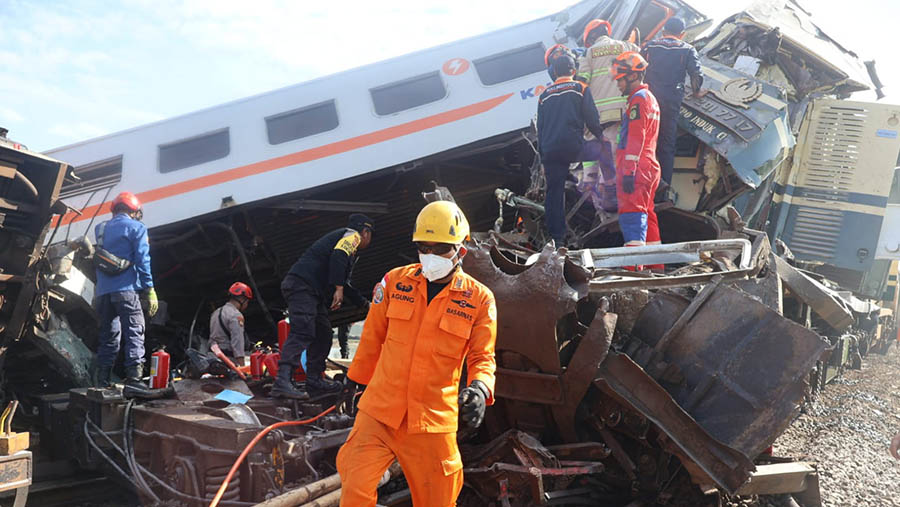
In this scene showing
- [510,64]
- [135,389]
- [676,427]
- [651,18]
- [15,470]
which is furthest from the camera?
[510,64]

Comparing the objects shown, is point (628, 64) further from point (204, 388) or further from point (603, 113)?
point (204, 388)

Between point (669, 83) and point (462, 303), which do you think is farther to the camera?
point (669, 83)

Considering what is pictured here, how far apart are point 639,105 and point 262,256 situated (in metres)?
4.59

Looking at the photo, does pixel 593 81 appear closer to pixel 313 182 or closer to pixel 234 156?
pixel 313 182

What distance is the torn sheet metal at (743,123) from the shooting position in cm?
465

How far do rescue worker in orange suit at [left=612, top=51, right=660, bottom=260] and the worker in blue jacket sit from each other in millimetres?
3706

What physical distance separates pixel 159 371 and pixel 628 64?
4.16 meters

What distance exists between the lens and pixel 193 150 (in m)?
6.65

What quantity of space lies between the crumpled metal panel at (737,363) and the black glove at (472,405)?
1.27 metres

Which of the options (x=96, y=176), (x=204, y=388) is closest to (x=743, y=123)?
(x=204, y=388)

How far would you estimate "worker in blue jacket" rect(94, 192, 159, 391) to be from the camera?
15.5 ft

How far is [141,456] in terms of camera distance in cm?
396

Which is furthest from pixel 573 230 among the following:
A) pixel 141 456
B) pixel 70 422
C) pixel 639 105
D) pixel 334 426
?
pixel 70 422

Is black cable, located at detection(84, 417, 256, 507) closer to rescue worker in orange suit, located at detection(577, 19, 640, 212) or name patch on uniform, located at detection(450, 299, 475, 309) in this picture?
name patch on uniform, located at detection(450, 299, 475, 309)
